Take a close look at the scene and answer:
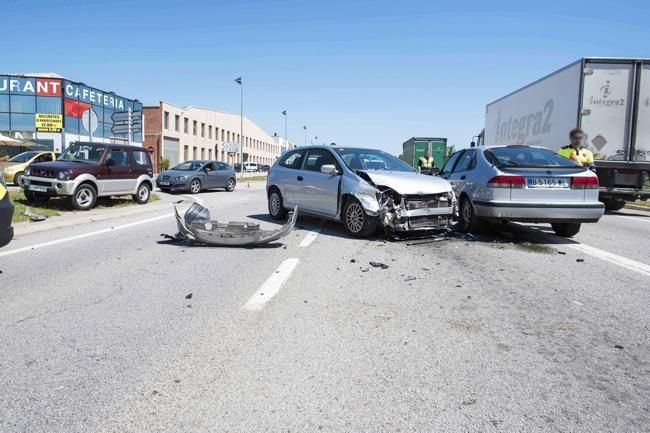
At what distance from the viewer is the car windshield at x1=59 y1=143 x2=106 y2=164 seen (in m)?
12.5

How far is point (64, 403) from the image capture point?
2537mm

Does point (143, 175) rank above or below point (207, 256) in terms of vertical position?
above

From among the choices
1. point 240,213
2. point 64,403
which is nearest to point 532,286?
point 64,403

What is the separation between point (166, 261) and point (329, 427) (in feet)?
14.6

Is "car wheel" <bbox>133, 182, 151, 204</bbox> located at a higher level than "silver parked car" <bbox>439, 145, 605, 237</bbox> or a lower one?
lower

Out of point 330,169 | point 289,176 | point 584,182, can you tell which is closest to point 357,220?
point 330,169

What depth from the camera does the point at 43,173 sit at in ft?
38.3

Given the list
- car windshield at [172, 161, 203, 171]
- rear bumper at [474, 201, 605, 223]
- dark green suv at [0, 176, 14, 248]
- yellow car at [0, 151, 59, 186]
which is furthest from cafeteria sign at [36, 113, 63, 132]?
rear bumper at [474, 201, 605, 223]

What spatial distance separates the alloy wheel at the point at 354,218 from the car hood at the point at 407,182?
1.87 feet

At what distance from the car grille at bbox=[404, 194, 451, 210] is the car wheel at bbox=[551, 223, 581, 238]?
2303 mm

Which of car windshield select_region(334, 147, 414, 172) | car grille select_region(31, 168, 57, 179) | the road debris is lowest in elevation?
the road debris

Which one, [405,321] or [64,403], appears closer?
[64,403]

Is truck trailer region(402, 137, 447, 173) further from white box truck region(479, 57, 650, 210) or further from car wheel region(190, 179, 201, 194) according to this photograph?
white box truck region(479, 57, 650, 210)

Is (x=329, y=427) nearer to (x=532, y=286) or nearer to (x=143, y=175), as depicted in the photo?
(x=532, y=286)
